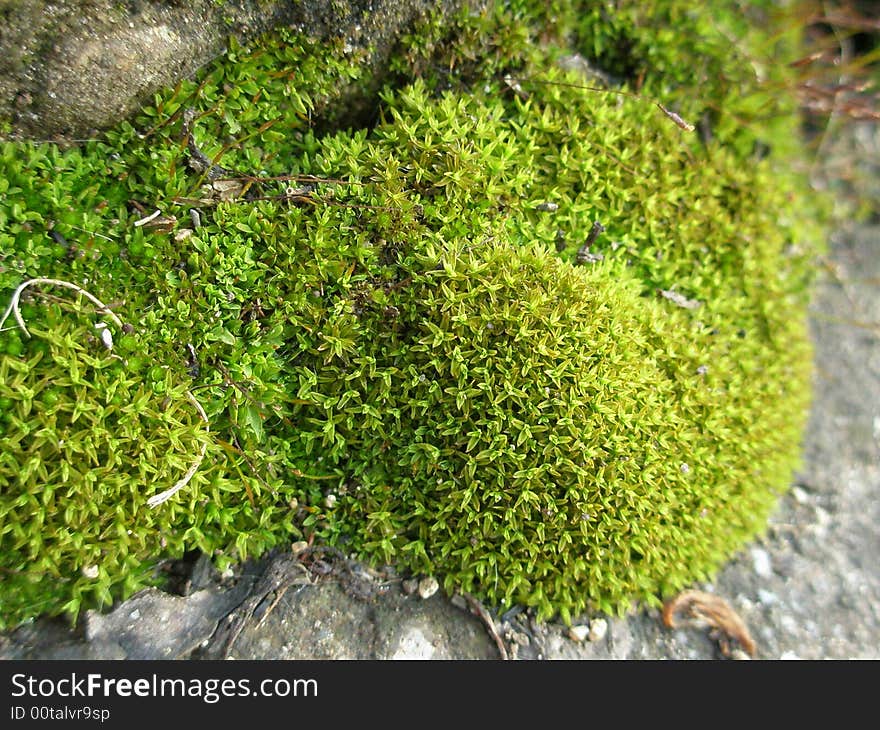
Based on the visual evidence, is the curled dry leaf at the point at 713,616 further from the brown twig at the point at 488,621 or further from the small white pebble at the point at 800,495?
the small white pebble at the point at 800,495

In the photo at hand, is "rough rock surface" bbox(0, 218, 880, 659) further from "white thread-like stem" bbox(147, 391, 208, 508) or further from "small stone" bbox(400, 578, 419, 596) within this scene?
"white thread-like stem" bbox(147, 391, 208, 508)

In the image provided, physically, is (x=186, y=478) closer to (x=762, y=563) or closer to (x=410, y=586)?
(x=410, y=586)

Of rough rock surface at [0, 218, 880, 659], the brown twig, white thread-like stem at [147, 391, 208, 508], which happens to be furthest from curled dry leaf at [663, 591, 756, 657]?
white thread-like stem at [147, 391, 208, 508]

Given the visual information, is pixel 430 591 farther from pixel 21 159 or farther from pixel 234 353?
pixel 21 159

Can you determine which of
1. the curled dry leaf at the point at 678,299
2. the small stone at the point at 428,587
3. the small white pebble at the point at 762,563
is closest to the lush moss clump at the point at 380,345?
the curled dry leaf at the point at 678,299

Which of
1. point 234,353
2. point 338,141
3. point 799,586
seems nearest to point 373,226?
point 338,141
